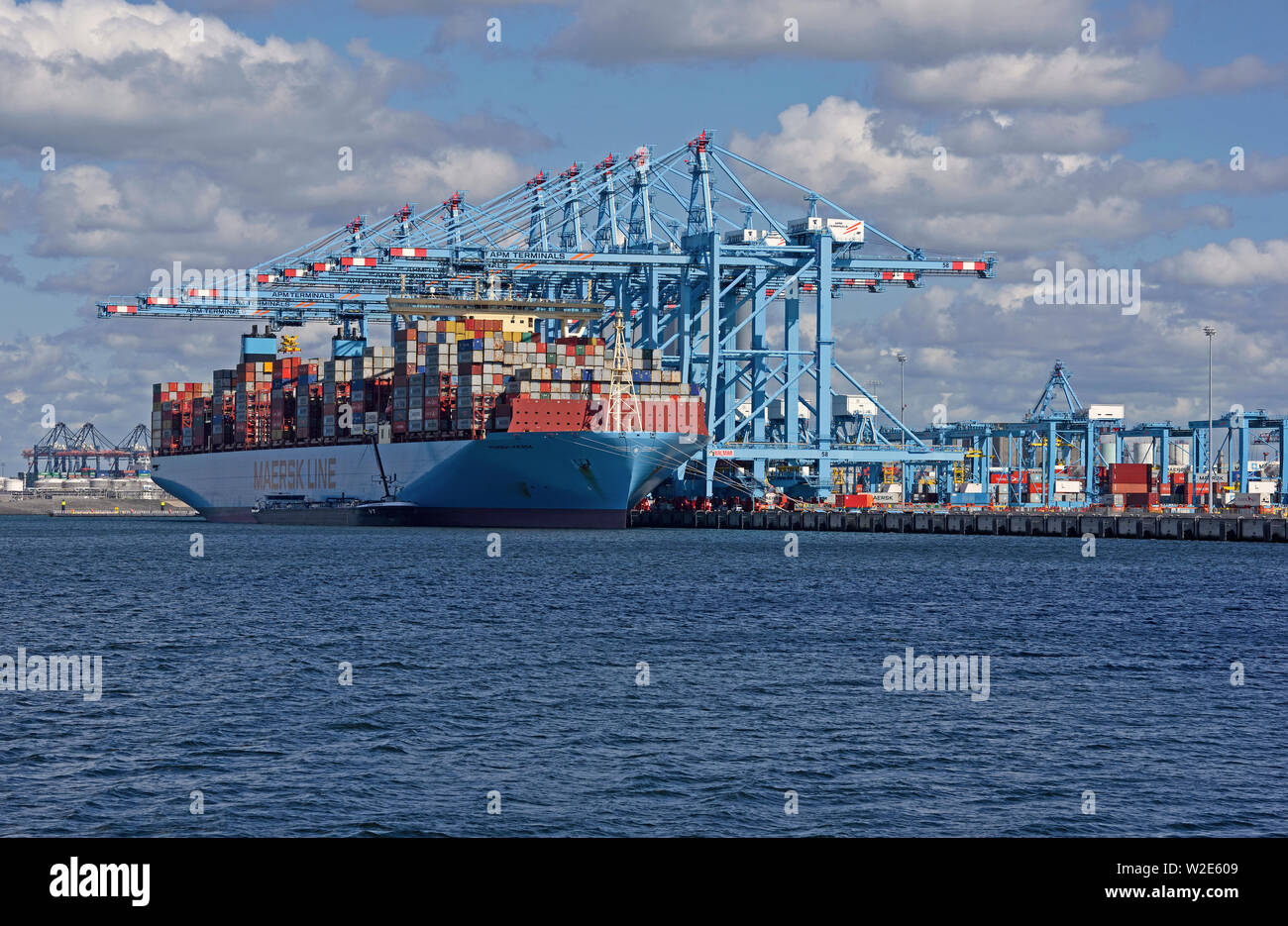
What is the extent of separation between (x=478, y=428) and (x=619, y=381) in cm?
965

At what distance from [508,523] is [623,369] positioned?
13.6 meters

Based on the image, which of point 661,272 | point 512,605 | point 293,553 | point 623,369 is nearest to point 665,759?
point 512,605

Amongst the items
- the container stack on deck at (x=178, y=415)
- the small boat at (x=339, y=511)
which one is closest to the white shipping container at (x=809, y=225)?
the small boat at (x=339, y=511)

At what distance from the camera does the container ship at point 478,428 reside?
92438 mm

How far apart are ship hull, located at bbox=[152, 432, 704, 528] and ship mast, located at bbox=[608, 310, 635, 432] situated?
1626 millimetres

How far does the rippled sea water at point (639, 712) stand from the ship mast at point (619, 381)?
36061mm

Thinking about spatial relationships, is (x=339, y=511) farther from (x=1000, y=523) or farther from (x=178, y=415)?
(x=1000, y=523)

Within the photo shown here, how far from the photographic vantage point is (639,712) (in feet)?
85.0

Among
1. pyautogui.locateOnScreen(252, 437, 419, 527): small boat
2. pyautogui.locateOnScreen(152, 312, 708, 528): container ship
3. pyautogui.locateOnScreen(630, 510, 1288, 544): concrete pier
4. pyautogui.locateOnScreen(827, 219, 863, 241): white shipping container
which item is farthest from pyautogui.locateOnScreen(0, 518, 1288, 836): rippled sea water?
pyautogui.locateOnScreen(827, 219, 863, 241): white shipping container

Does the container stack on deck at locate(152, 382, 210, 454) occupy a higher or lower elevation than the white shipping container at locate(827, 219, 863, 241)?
lower

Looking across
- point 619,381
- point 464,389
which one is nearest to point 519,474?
point 464,389

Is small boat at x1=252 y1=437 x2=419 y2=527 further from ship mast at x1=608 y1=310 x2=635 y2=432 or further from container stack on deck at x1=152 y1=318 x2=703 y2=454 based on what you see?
ship mast at x1=608 y1=310 x2=635 y2=432

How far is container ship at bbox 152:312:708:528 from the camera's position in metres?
92.4

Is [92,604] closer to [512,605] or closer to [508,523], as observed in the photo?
[512,605]
